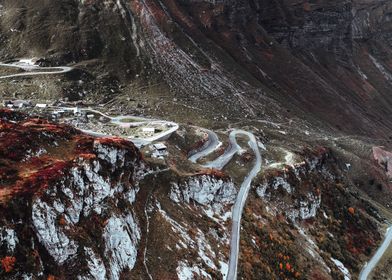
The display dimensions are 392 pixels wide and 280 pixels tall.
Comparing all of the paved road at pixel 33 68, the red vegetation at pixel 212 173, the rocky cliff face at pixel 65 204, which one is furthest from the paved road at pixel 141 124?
the paved road at pixel 33 68

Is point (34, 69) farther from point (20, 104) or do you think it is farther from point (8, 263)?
point (8, 263)

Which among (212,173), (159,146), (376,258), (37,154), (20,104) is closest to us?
(37,154)

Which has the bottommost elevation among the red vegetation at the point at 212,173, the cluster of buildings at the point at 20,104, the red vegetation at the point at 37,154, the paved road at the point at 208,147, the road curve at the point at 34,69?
the paved road at the point at 208,147

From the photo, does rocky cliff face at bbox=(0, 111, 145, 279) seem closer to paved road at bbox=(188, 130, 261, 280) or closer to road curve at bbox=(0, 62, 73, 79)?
paved road at bbox=(188, 130, 261, 280)

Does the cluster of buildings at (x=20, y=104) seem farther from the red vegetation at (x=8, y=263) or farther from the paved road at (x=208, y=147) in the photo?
the red vegetation at (x=8, y=263)

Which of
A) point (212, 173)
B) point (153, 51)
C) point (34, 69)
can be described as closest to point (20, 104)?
point (34, 69)
